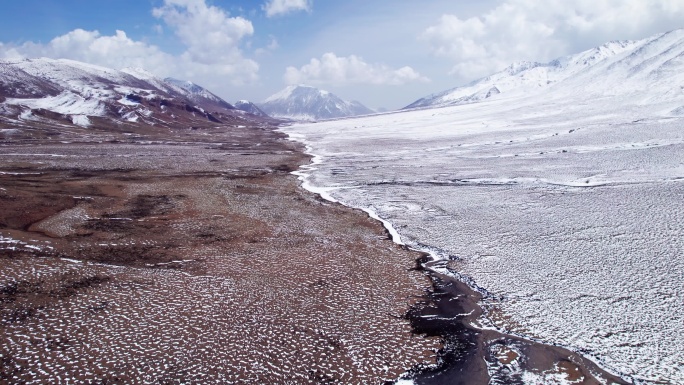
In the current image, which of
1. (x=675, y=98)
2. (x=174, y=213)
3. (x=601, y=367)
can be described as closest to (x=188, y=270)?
(x=174, y=213)

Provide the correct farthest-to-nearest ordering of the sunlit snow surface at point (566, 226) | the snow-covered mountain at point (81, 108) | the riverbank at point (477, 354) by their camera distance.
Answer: the snow-covered mountain at point (81, 108) → the sunlit snow surface at point (566, 226) → the riverbank at point (477, 354)

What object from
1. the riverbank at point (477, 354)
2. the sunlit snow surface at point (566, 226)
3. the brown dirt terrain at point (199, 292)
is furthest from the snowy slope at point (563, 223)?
the brown dirt terrain at point (199, 292)

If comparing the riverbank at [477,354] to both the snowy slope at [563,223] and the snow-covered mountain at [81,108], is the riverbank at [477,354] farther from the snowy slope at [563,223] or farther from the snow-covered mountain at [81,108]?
the snow-covered mountain at [81,108]

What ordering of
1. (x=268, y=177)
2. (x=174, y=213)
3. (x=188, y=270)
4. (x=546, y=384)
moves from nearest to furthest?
(x=546, y=384)
(x=188, y=270)
(x=174, y=213)
(x=268, y=177)

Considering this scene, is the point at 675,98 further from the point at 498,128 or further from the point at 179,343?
the point at 179,343

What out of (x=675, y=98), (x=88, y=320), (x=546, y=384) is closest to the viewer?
(x=546, y=384)

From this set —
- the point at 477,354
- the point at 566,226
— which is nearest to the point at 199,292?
the point at 477,354

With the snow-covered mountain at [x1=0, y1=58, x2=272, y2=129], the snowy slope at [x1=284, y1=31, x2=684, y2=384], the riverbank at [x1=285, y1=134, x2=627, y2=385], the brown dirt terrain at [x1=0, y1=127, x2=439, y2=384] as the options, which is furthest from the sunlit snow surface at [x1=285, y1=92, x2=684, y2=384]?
the snow-covered mountain at [x1=0, y1=58, x2=272, y2=129]

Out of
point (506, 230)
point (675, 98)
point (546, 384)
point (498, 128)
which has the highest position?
point (675, 98)
